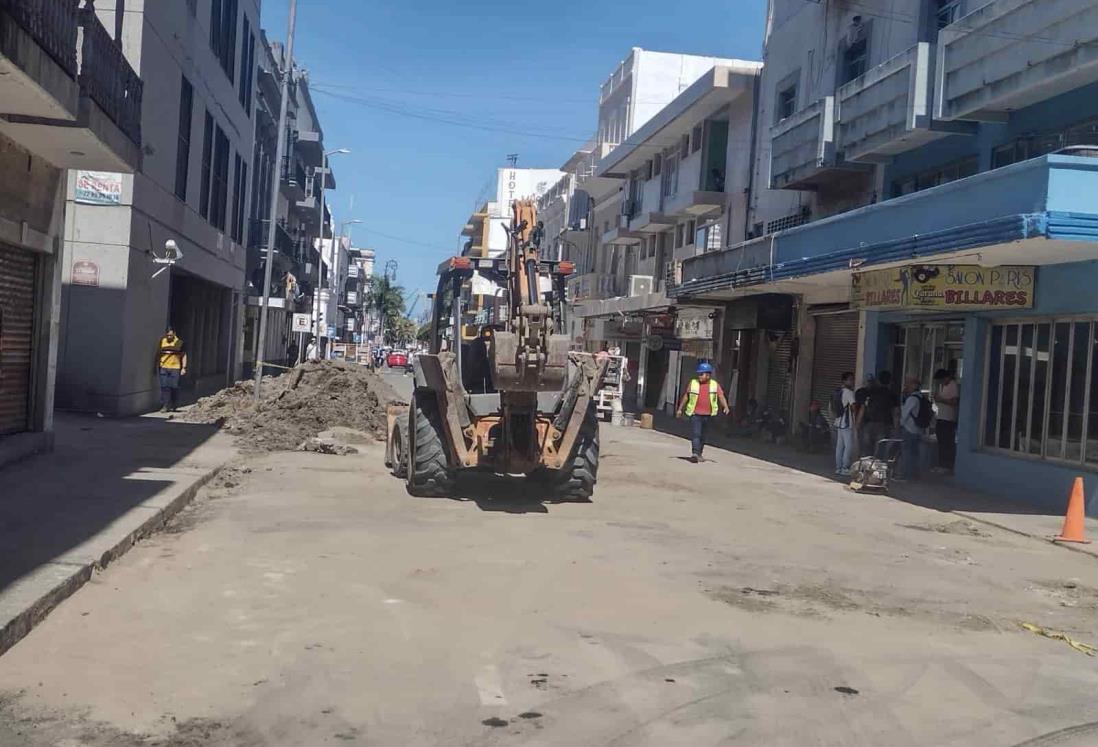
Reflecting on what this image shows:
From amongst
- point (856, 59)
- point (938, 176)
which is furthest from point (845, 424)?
point (856, 59)

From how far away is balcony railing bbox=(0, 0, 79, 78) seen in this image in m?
8.45

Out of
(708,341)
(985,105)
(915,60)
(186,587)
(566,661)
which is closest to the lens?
(566,661)

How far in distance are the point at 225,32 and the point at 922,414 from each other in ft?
66.9

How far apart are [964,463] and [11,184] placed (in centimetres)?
1444

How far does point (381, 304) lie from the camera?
12200 centimetres

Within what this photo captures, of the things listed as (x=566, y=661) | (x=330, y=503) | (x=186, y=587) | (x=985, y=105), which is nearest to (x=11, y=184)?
(x=330, y=503)

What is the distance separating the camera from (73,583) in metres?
6.97

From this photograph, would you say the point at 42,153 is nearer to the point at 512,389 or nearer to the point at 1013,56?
the point at 512,389

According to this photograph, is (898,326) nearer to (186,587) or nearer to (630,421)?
(630,421)

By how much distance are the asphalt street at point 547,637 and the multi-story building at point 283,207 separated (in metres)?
20.2

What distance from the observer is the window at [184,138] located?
2273cm

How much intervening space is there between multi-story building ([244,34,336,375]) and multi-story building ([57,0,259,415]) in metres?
2.46

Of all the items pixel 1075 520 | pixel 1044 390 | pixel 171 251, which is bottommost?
pixel 1075 520

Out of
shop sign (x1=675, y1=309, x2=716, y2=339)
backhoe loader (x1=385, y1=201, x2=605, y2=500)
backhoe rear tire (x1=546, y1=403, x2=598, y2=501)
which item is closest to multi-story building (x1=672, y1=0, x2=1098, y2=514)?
backhoe rear tire (x1=546, y1=403, x2=598, y2=501)
